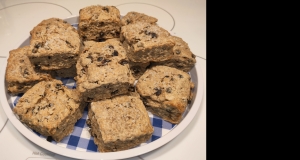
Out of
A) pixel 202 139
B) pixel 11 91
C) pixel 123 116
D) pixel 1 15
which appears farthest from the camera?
pixel 1 15

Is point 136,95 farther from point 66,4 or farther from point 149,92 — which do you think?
point 66,4

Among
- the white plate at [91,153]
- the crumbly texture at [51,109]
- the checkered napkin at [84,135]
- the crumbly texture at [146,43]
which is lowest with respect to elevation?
the checkered napkin at [84,135]

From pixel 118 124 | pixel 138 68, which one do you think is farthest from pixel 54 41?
pixel 118 124

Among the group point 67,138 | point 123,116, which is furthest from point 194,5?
point 67,138

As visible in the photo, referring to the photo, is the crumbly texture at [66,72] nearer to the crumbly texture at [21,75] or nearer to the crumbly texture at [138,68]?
the crumbly texture at [21,75]

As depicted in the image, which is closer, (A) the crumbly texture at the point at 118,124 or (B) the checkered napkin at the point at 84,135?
(A) the crumbly texture at the point at 118,124

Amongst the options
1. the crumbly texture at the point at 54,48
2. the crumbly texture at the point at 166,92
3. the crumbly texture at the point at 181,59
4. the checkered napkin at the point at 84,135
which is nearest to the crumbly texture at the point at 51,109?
the checkered napkin at the point at 84,135
